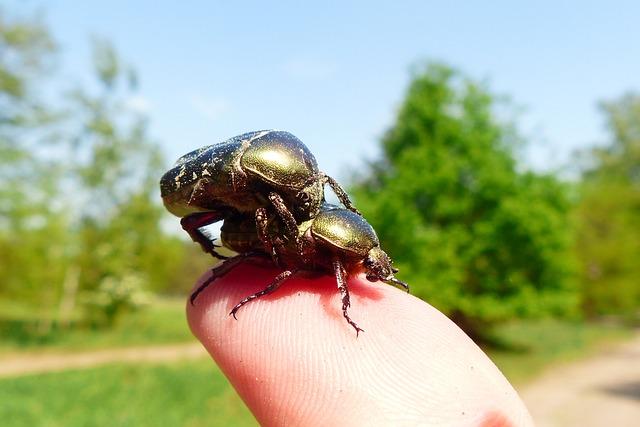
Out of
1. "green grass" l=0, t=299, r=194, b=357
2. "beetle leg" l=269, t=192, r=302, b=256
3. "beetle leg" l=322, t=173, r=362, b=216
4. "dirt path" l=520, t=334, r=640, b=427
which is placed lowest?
"green grass" l=0, t=299, r=194, b=357

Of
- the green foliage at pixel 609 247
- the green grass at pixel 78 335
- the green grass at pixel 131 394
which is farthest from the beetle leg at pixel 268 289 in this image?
the green foliage at pixel 609 247

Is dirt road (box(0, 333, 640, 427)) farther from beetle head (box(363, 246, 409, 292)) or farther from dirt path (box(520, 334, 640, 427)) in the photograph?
beetle head (box(363, 246, 409, 292))

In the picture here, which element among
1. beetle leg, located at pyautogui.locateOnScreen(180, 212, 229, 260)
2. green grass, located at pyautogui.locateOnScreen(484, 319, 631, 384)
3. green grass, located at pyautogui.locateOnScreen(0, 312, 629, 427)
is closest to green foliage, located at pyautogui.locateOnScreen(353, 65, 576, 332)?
green grass, located at pyautogui.locateOnScreen(484, 319, 631, 384)

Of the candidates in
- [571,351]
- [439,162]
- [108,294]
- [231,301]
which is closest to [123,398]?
[231,301]

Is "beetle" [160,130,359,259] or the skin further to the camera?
"beetle" [160,130,359,259]

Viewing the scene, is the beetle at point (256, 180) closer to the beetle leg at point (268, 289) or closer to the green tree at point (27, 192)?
the beetle leg at point (268, 289)

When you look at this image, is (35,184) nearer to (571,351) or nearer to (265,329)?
(265,329)
